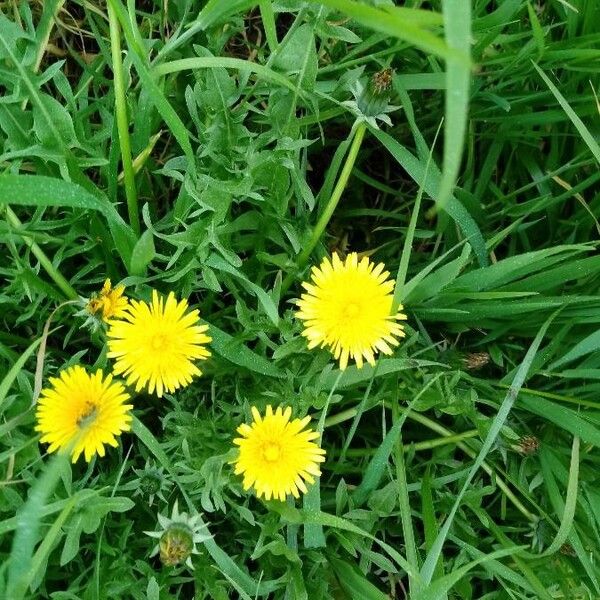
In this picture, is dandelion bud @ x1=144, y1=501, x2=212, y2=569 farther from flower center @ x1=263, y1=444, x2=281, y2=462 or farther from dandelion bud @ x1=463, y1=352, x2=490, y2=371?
dandelion bud @ x1=463, y1=352, x2=490, y2=371

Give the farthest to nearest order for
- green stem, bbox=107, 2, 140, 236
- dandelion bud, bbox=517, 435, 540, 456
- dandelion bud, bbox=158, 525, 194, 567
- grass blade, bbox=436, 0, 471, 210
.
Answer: dandelion bud, bbox=517, 435, 540, 456 → green stem, bbox=107, 2, 140, 236 → dandelion bud, bbox=158, 525, 194, 567 → grass blade, bbox=436, 0, 471, 210

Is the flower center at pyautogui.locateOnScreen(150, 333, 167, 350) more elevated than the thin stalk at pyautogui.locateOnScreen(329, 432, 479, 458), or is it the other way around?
the thin stalk at pyautogui.locateOnScreen(329, 432, 479, 458)

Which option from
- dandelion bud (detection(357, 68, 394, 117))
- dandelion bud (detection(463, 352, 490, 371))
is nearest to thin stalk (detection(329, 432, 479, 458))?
dandelion bud (detection(463, 352, 490, 371))

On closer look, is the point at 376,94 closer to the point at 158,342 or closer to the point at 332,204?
the point at 332,204

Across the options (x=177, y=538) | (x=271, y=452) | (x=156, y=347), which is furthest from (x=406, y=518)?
(x=156, y=347)

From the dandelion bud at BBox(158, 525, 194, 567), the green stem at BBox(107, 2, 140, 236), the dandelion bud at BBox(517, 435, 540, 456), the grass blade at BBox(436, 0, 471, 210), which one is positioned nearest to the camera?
the grass blade at BBox(436, 0, 471, 210)

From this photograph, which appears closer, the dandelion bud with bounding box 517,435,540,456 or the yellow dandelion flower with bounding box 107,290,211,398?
the yellow dandelion flower with bounding box 107,290,211,398
